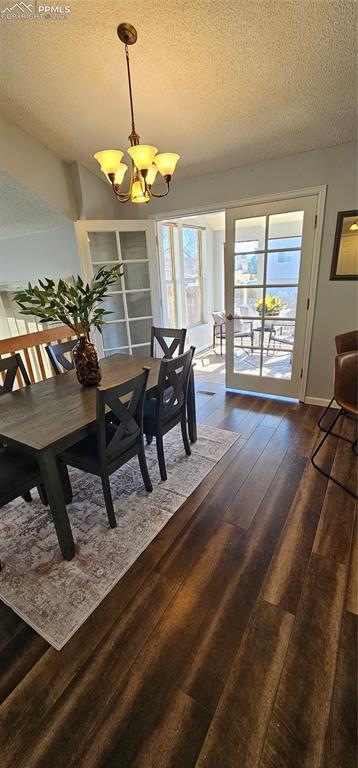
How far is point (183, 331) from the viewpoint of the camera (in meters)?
2.65

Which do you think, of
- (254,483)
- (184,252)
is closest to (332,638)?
(254,483)

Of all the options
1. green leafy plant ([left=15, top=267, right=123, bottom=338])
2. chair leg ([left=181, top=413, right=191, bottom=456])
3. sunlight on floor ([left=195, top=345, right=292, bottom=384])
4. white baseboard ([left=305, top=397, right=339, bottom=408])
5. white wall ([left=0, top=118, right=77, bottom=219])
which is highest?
white wall ([left=0, top=118, right=77, bottom=219])

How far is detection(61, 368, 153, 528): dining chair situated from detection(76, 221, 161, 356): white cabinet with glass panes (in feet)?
6.32

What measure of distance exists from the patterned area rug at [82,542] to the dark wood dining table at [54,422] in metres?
0.14

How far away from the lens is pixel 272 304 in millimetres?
A: 3195

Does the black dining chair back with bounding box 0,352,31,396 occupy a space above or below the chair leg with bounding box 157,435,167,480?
above

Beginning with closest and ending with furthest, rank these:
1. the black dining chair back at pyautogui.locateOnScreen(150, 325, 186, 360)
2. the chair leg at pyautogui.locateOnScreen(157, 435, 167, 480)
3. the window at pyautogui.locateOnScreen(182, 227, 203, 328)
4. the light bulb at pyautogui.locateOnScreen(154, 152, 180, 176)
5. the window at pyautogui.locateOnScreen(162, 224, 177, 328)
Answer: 1. the light bulb at pyautogui.locateOnScreen(154, 152, 180, 176)
2. the chair leg at pyautogui.locateOnScreen(157, 435, 167, 480)
3. the black dining chair back at pyautogui.locateOnScreen(150, 325, 186, 360)
4. the window at pyautogui.locateOnScreen(162, 224, 177, 328)
5. the window at pyautogui.locateOnScreen(182, 227, 203, 328)

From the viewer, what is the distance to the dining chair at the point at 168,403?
1968 mm

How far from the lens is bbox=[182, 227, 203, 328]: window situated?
17.6 ft

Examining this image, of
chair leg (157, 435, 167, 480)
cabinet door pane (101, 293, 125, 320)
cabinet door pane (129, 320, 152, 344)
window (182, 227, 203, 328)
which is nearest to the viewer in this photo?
chair leg (157, 435, 167, 480)

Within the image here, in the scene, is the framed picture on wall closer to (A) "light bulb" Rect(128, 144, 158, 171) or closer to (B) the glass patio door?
(B) the glass patio door

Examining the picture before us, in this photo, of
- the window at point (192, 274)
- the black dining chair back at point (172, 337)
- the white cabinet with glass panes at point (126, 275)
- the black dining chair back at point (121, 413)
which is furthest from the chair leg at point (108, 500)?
the window at point (192, 274)

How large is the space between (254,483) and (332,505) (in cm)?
48

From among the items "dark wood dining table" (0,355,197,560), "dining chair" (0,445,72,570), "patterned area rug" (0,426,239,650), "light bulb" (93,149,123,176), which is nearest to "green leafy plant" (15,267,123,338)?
"dark wood dining table" (0,355,197,560)
